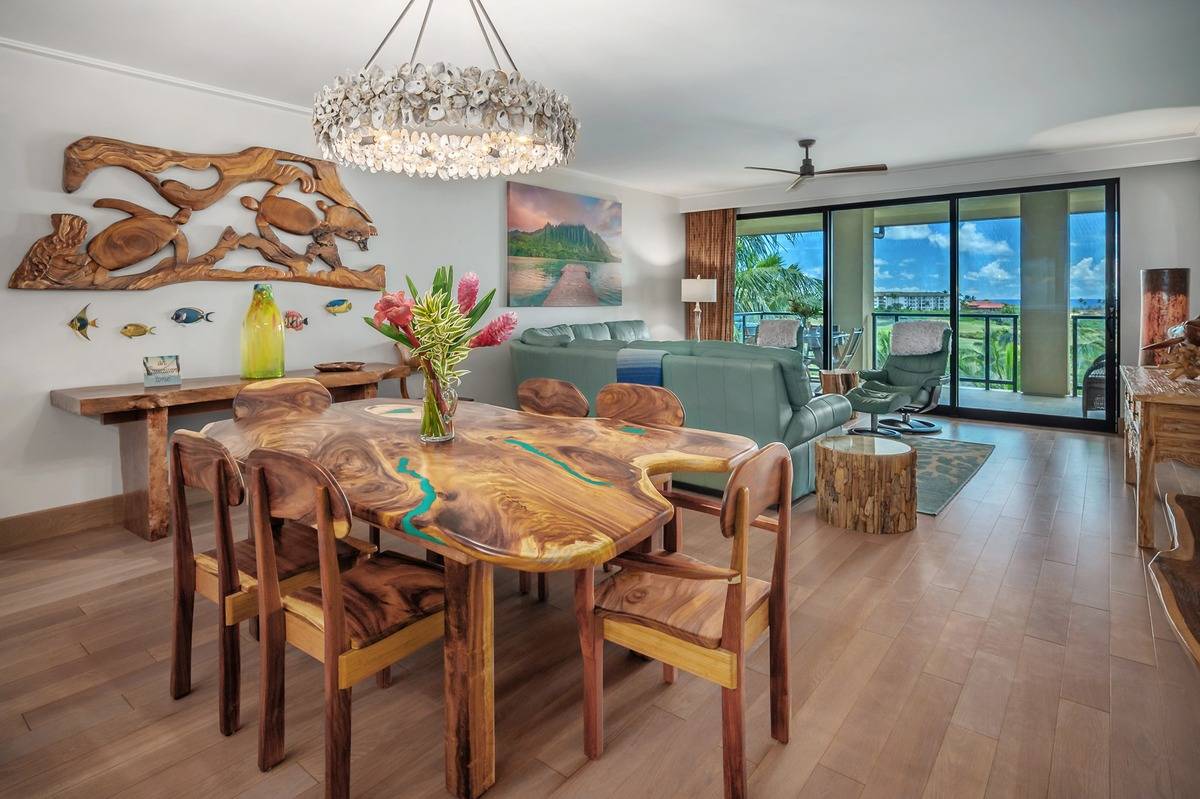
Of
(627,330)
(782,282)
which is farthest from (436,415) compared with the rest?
(782,282)

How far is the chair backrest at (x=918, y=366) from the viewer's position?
5.74 m

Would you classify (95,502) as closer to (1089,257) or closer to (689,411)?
(689,411)

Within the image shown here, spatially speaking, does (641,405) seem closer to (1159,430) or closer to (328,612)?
(328,612)

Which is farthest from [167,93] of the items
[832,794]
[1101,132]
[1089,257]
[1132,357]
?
[1132,357]

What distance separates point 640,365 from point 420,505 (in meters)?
2.77

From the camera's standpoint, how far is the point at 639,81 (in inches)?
148

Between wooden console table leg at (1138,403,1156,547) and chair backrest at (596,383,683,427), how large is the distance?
2.22 m

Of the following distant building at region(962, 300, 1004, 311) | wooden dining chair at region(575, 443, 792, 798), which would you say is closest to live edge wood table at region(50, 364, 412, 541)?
wooden dining chair at region(575, 443, 792, 798)

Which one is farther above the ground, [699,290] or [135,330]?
[699,290]

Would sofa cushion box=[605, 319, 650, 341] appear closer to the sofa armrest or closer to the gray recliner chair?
the gray recliner chair

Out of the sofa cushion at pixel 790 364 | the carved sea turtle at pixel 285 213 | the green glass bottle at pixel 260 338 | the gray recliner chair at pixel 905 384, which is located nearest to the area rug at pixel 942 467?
the gray recliner chair at pixel 905 384

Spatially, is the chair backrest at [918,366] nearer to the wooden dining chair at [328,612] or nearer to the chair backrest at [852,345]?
the chair backrest at [852,345]

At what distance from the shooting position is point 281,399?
2.65 metres

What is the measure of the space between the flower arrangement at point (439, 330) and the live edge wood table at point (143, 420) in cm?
196
